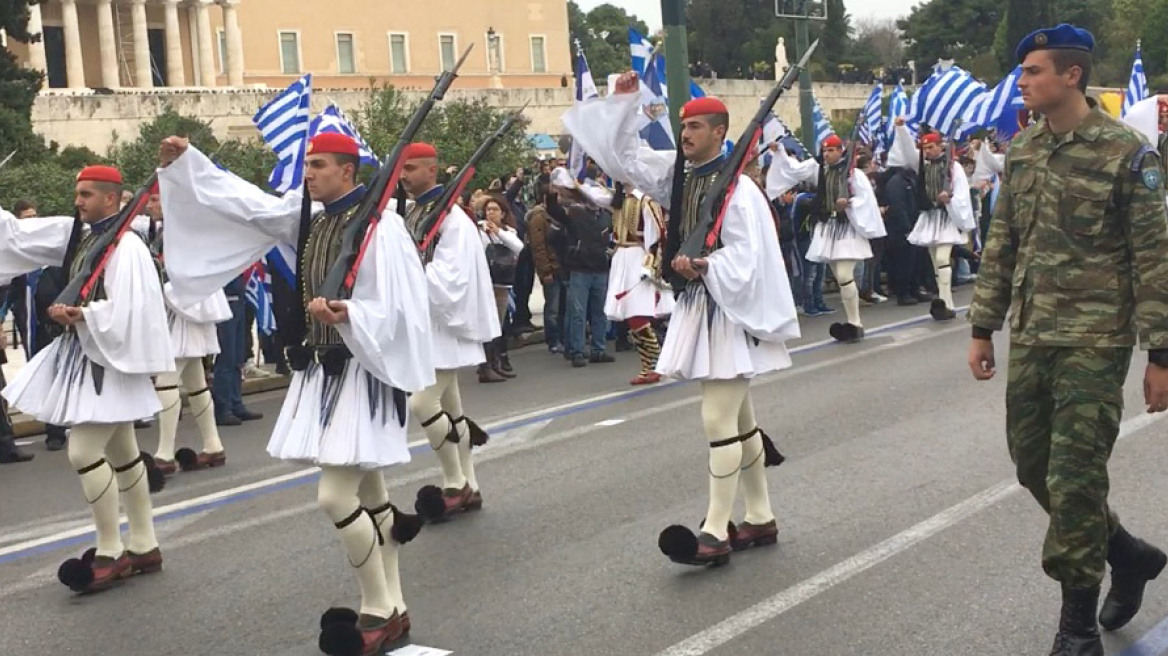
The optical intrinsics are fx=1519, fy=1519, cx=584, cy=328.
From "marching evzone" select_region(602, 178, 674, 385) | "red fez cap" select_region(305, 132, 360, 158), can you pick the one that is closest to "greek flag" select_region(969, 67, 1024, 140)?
"marching evzone" select_region(602, 178, 674, 385)

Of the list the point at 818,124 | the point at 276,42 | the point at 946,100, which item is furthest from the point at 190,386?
the point at 276,42

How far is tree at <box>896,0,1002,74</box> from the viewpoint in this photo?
4102 inches

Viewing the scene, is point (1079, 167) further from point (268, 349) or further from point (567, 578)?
point (268, 349)

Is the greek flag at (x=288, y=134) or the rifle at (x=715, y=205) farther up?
the greek flag at (x=288, y=134)

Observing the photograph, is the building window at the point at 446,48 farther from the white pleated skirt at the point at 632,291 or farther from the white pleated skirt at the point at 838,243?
the white pleated skirt at the point at 632,291

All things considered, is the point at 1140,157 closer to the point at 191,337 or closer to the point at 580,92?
the point at 580,92

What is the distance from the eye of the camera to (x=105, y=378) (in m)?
7.27

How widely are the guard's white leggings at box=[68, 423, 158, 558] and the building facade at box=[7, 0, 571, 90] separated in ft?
235

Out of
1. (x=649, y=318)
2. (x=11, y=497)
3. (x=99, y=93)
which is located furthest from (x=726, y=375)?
(x=99, y=93)

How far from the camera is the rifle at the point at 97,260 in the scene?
23.8 feet

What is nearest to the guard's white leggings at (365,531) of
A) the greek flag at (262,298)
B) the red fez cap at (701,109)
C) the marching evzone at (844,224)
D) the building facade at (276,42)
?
the red fez cap at (701,109)

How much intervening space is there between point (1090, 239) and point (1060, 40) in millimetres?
690

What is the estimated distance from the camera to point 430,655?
5941 mm

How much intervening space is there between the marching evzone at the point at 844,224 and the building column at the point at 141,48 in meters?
70.2
